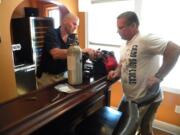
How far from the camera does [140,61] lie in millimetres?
1579

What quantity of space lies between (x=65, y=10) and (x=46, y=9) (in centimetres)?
172

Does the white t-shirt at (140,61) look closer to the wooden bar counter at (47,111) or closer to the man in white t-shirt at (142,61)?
the man in white t-shirt at (142,61)

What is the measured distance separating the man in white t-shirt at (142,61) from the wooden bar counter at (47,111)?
279 mm

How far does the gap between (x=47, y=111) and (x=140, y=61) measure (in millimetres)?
957

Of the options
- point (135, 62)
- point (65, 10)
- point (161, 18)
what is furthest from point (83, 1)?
point (135, 62)

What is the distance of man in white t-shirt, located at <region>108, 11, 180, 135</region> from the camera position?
4.92 feet

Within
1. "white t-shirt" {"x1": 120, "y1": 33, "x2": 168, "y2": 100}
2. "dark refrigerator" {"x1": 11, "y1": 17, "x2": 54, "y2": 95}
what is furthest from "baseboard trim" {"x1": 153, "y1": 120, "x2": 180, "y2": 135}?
"dark refrigerator" {"x1": 11, "y1": 17, "x2": 54, "y2": 95}

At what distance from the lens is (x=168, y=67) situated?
1511 millimetres

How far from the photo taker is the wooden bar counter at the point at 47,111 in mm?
850

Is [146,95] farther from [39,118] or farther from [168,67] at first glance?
[39,118]

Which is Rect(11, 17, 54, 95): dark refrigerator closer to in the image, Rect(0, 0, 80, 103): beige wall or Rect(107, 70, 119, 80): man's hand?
Rect(0, 0, 80, 103): beige wall

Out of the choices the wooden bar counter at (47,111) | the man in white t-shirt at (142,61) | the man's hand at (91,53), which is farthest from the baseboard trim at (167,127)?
the man's hand at (91,53)

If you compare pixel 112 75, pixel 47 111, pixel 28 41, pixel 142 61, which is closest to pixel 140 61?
pixel 142 61

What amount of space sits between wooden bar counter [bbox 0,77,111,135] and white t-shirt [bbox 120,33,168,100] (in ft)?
0.88
